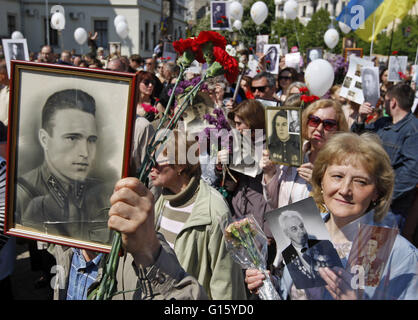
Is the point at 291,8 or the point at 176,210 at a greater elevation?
the point at 291,8

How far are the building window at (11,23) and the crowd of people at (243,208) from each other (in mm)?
→ 34400

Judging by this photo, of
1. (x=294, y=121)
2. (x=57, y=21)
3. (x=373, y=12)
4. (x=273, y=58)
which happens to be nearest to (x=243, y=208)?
(x=294, y=121)

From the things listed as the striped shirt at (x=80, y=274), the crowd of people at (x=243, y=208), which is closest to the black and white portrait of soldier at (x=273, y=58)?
the crowd of people at (x=243, y=208)

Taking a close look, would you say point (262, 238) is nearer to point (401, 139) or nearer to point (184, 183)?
point (184, 183)

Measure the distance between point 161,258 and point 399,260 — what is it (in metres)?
1.00

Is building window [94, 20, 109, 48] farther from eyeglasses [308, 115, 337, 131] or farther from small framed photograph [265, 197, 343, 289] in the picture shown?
small framed photograph [265, 197, 343, 289]

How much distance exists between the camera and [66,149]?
4.54 ft

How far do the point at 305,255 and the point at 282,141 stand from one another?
154 cm

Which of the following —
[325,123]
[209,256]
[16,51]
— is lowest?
[209,256]

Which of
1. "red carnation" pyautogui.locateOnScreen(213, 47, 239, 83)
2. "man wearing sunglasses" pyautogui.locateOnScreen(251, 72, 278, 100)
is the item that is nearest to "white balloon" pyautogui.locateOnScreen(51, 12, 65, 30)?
"man wearing sunglasses" pyautogui.locateOnScreen(251, 72, 278, 100)

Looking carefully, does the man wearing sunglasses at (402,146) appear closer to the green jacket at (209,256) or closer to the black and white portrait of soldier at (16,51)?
the green jacket at (209,256)

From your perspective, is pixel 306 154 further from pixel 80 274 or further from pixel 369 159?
pixel 80 274

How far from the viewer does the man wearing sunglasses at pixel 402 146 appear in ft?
14.3
